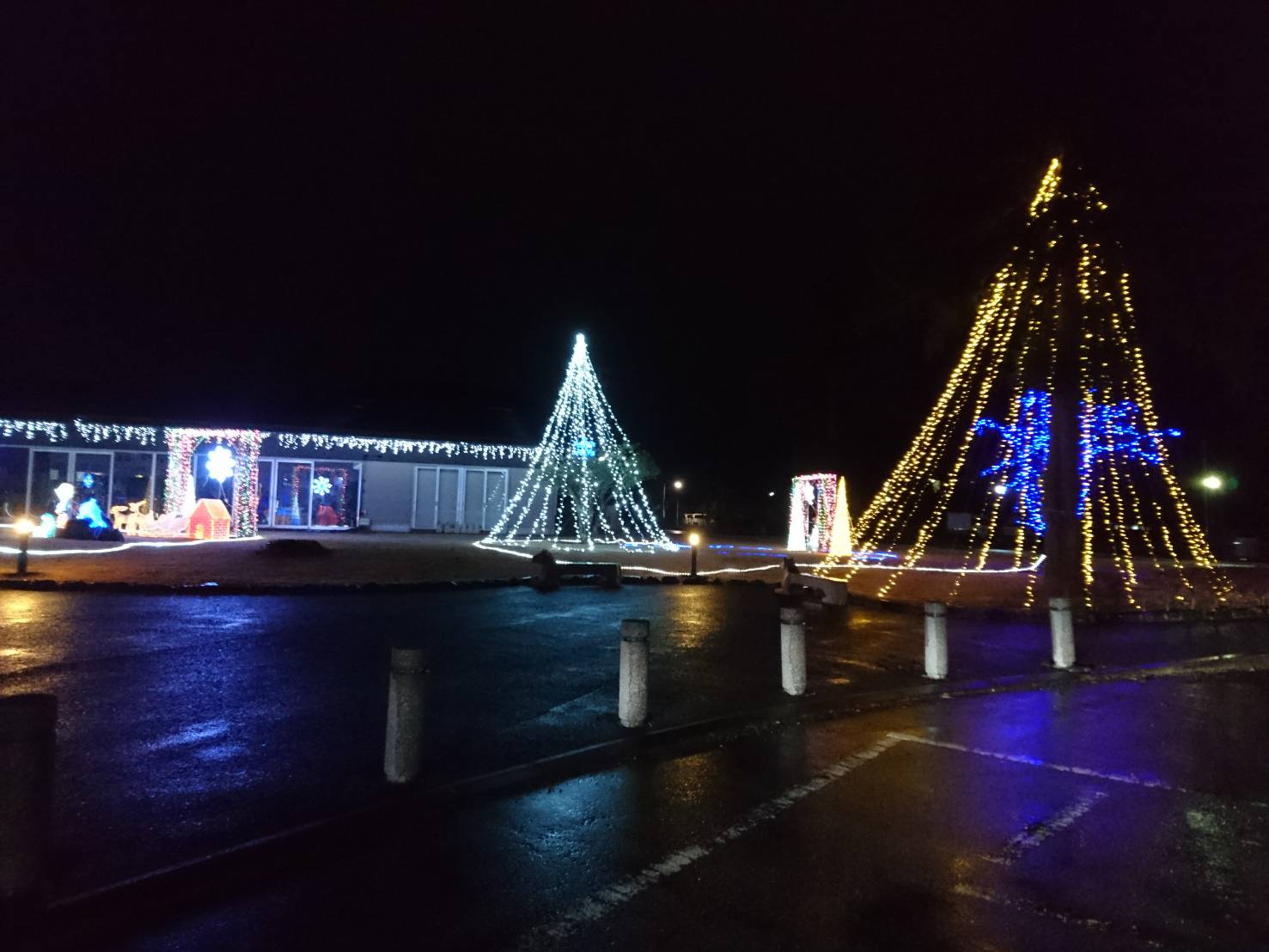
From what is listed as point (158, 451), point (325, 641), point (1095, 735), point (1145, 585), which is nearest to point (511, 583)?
point (325, 641)

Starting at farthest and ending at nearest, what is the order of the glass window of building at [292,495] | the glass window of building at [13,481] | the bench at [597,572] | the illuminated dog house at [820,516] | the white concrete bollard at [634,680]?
the glass window of building at [292,495], the illuminated dog house at [820,516], the glass window of building at [13,481], the bench at [597,572], the white concrete bollard at [634,680]

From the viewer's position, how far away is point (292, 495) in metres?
29.7

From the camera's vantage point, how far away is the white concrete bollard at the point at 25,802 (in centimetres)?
361

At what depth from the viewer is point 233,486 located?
27219 millimetres

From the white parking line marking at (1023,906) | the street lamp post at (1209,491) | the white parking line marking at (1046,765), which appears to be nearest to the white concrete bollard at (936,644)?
the white parking line marking at (1046,765)

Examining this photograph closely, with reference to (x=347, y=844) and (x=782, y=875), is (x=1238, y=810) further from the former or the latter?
(x=347, y=844)

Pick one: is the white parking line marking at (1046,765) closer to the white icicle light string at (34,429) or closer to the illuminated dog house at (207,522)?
the illuminated dog house at (207,522)

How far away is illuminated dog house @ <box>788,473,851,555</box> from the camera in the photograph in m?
28.8

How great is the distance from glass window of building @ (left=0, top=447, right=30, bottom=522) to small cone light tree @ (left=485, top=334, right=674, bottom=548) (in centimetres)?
1586

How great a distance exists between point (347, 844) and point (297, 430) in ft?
86.4

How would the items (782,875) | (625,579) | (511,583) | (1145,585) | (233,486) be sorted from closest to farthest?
(782,875)
(511,583)
(625,579)
(1145,585)
(233,486)

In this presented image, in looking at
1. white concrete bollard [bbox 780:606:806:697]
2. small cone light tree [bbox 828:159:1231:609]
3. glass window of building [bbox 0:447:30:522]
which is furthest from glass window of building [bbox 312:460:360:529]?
white concrete bollard [bbox 780:606:806:697]

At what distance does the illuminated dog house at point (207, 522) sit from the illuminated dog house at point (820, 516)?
19.5 m

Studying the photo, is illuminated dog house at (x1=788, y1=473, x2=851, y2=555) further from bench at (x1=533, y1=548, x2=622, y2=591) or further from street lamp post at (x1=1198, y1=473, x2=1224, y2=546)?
bench at (x1=533, y1=548, x2=622, y2=591)
